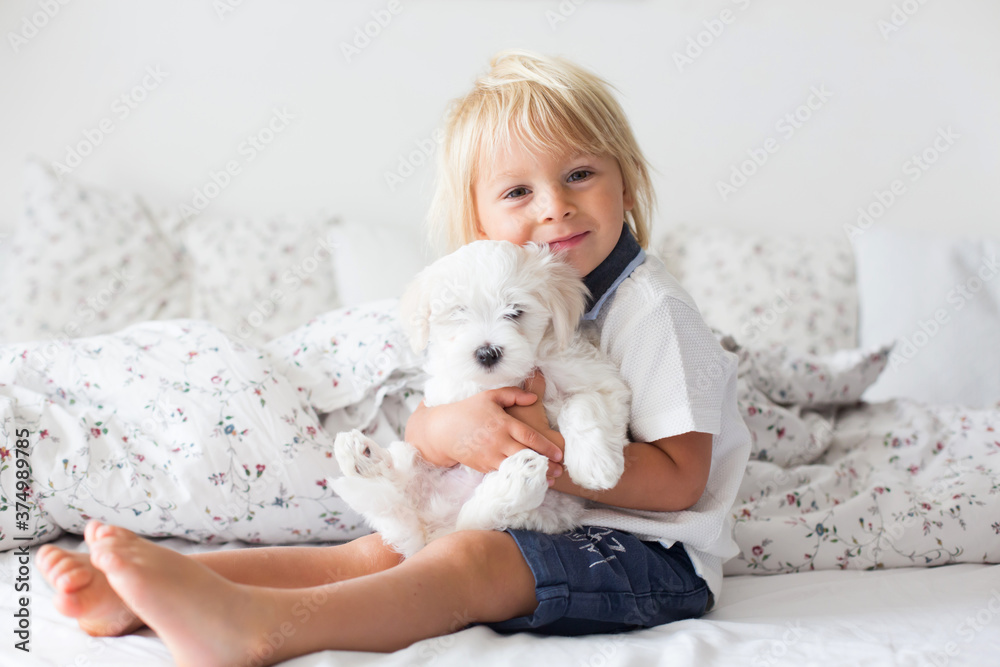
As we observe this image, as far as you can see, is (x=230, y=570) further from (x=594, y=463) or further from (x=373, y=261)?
(x=373, y=261)

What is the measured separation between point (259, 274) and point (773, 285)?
2186 millimetres

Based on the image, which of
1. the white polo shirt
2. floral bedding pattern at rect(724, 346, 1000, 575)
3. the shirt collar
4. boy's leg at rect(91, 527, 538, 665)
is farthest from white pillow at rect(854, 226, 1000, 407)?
boy's leg at rect(91, 527, 538, 665)

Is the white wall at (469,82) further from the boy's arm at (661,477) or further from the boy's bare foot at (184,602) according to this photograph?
the boy's bare foot at (184,602)

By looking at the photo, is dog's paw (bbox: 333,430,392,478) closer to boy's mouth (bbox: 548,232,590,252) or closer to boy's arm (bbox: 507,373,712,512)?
boy's arm (bbox: 507,373,712,512)

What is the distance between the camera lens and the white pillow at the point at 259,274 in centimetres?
275

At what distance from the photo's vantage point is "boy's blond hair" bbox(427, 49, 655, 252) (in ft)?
5.04

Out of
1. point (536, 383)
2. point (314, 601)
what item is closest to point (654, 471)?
point (536, 383)

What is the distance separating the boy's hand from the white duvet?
0.40 m

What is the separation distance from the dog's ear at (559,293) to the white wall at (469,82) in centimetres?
188

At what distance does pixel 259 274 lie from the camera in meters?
2.78

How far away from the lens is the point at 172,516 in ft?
5.33

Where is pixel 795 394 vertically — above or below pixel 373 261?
below

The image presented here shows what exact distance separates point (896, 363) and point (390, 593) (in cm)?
258

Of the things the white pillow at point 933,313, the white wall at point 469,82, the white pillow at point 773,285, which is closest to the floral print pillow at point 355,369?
the white wall at point 469,82
